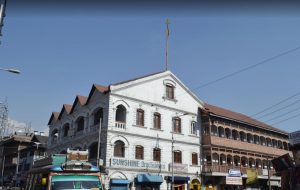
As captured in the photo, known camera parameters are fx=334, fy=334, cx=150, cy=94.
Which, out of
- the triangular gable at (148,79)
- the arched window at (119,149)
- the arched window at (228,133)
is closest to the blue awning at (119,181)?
the arched window at (119,149)

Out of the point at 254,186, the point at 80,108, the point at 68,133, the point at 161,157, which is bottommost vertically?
the point at 254,186

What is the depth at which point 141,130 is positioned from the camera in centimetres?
3525

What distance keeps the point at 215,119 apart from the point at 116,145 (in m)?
14.2

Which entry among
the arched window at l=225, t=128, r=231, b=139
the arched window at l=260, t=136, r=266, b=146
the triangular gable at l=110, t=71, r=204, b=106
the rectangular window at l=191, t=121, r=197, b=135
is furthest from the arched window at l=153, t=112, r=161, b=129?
the arched window at l=260, t=136, r=266, b=146

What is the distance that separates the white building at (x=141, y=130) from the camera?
33.2 meters

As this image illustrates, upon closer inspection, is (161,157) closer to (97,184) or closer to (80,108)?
(80,108)

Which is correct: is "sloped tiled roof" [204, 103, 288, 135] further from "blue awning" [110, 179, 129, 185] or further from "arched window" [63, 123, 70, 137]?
"arched window" [63, 123, 70, 137]

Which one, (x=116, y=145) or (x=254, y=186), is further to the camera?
(x=254, y=186)

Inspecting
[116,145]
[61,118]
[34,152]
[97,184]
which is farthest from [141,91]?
[34,152]

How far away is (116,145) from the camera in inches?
1312

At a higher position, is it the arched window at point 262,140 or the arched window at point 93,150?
the arched window at point 262,140

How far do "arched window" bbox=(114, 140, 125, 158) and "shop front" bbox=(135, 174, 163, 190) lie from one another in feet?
9.16

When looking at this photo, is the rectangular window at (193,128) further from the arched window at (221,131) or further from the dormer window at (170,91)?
the dormer window at (170,91)

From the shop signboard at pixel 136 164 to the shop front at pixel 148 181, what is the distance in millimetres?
997
